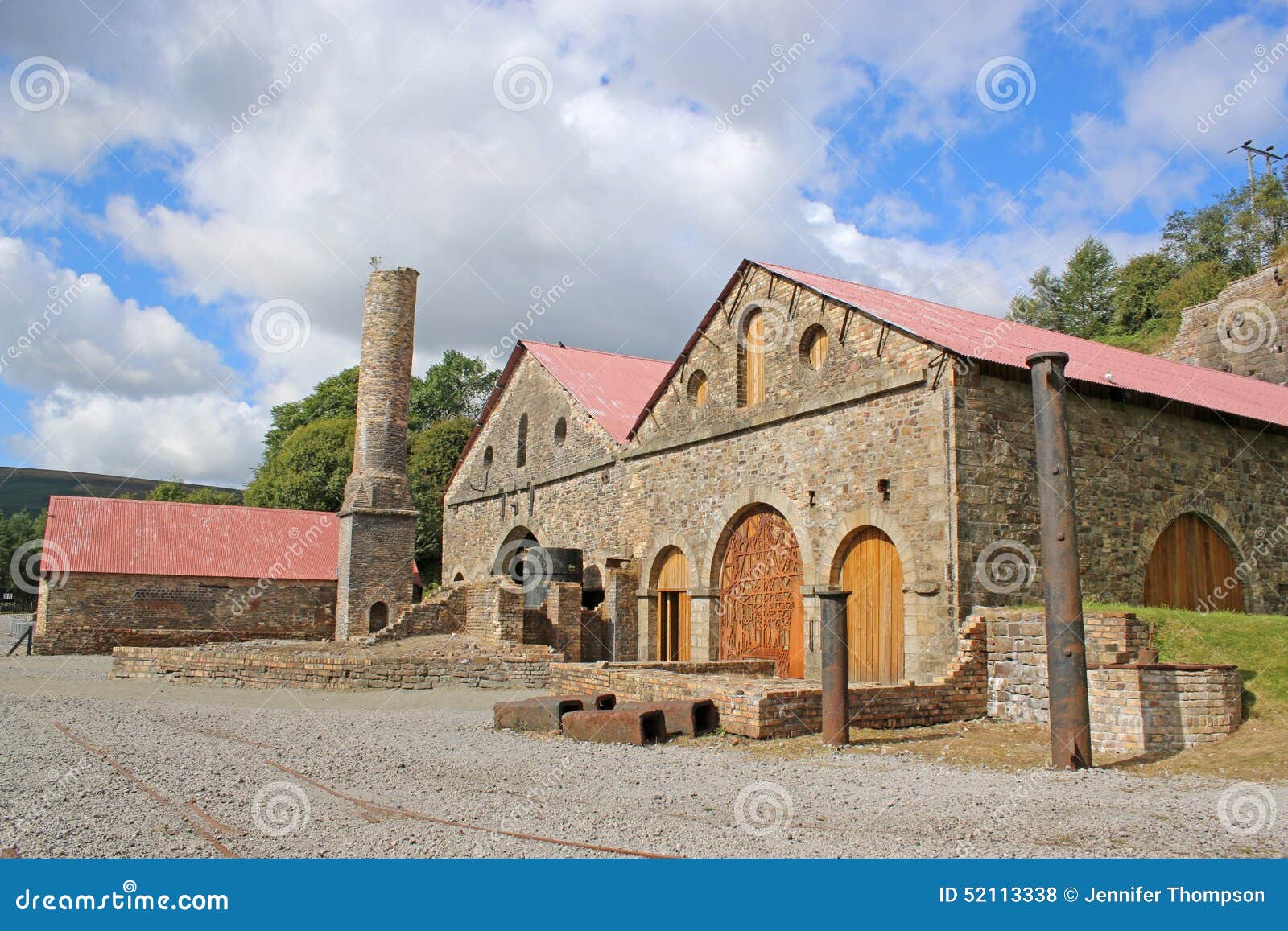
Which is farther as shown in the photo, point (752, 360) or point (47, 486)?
point (47, 486)

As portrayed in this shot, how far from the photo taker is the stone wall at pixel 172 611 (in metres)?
25.5

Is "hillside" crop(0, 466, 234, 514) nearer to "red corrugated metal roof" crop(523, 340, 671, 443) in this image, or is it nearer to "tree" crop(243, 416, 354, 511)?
"tree" crop(243, 416, 354, 511)

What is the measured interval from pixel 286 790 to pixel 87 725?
553 cm

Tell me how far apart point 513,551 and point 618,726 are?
1561cm

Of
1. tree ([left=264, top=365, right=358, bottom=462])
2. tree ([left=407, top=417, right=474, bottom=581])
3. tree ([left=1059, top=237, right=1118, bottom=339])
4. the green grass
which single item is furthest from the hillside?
the green grass

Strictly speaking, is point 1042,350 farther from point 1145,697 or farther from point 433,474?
point 433,474

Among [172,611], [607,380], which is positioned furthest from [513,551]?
[172,611]

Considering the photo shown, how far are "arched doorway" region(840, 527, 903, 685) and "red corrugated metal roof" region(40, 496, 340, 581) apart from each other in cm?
1974

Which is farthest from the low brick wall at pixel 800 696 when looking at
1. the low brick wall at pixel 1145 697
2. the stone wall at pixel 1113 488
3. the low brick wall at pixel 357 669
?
the low brick wall at pixel 357 669

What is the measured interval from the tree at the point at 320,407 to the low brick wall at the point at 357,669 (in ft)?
103

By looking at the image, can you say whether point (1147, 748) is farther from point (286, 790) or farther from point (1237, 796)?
point (286, 790)

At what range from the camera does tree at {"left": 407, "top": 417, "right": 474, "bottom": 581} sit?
38.2 metres

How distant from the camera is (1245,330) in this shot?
25875 mm

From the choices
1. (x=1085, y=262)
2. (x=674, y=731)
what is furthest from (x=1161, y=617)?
(x=1085, y=262)
